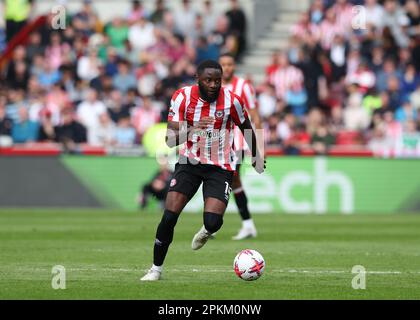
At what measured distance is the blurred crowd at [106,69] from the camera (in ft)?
88.2

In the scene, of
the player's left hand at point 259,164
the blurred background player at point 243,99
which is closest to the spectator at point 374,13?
the blurred background player at point 243,99

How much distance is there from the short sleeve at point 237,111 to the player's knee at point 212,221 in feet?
3.59

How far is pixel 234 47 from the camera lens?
30.1m

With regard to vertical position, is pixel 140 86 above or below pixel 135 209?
above

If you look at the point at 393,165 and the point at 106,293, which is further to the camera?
the point at 393,165

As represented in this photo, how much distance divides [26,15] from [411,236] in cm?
1582

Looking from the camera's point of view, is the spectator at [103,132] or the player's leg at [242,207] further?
the spectator at [103,132]

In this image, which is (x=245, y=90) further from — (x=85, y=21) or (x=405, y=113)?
(x=85, y=21)

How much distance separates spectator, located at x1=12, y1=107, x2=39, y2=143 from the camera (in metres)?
26.6

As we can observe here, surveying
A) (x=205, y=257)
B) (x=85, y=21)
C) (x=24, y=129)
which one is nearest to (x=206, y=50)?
(x=85, y=21)

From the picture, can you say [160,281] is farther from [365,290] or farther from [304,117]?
[304,117]

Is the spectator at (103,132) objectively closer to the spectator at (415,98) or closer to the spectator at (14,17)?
the spectator at (14,17)

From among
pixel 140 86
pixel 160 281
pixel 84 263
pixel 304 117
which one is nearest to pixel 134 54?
pixel 140 86

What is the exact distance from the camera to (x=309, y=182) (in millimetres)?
25094
